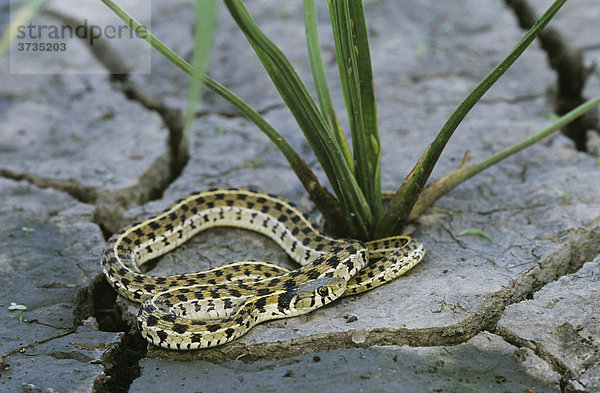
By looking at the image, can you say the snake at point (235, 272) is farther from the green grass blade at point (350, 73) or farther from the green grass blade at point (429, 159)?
the green grass blade at point (350, 73)

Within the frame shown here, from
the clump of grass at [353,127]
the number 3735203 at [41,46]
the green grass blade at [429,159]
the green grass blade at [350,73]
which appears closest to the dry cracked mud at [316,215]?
the number 3735203 at [41,46]

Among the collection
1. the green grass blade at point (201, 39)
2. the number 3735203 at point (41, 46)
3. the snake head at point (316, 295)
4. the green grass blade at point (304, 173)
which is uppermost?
the number 3735203 at point (41, 46)

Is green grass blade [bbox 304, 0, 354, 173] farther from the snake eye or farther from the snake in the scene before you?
the snake eye

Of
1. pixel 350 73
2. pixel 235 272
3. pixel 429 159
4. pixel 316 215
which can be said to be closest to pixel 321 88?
pixel 350 73

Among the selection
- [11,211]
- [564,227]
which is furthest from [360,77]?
[11,211]

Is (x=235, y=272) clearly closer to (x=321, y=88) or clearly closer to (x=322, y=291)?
(x=322, y=291)

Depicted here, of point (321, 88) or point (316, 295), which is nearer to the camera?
point (316, 295)
